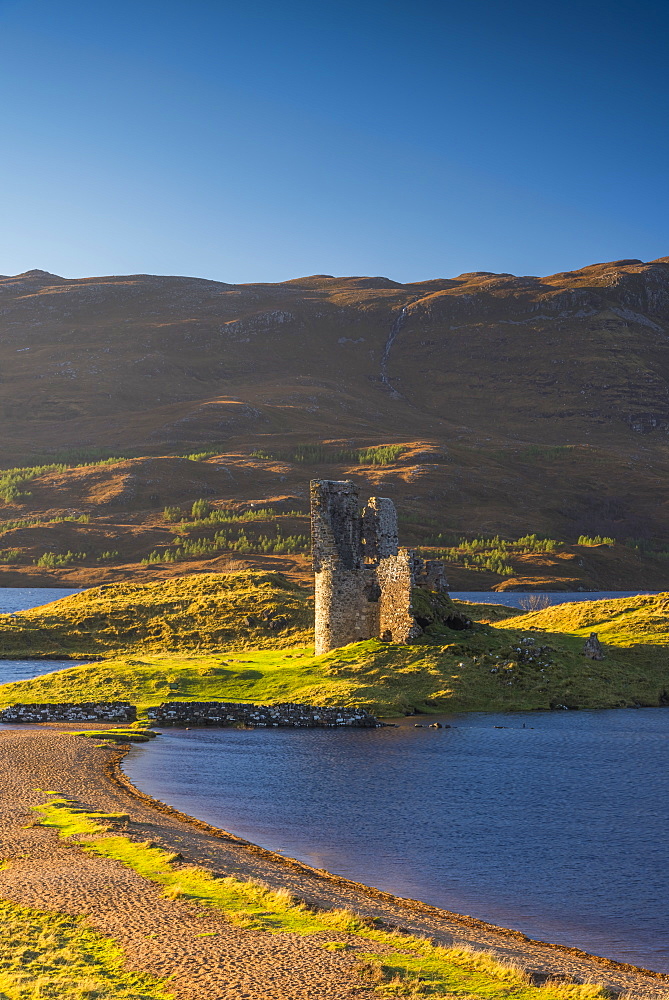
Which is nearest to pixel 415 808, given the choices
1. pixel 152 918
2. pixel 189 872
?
pixel 189 872

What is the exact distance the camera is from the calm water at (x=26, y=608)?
73.2m

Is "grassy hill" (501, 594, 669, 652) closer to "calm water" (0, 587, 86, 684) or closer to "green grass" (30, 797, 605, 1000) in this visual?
"calm water" (0, 587, 86, 684)

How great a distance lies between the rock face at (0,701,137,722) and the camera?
157 feet

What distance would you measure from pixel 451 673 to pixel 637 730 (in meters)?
10.0

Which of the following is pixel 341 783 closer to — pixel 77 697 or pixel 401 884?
pixel 401 884

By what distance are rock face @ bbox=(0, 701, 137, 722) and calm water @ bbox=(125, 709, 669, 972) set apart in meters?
4.35

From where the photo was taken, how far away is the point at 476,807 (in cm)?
2956

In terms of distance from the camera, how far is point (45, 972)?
15133 millimetres

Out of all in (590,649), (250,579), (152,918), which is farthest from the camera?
(250,579)

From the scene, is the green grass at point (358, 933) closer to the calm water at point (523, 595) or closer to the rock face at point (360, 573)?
the rock face at point (360, 573)

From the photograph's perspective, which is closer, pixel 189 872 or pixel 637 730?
pixel 189 872

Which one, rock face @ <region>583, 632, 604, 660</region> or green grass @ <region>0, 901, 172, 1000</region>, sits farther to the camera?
rock face @ <region>583, 632, 604, 660</region>

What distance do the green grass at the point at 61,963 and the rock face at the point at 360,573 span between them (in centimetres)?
3515

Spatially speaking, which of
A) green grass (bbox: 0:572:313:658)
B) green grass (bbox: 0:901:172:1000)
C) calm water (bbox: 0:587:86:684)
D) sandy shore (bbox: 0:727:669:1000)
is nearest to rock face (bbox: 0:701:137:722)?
calm water (bbox: 0:587:86:684)
